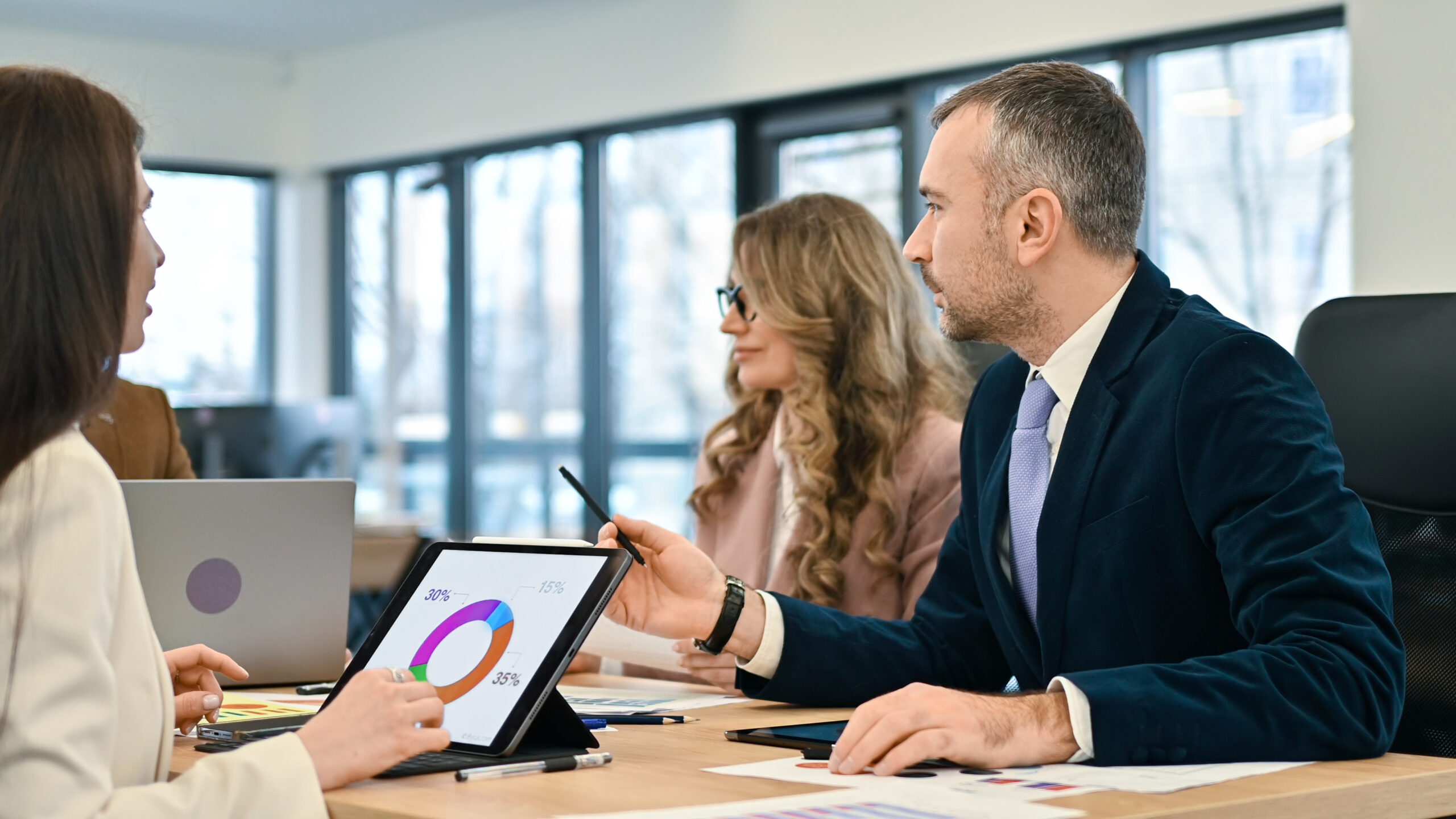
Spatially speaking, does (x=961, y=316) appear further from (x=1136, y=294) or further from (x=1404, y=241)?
(x=1404, y=241)

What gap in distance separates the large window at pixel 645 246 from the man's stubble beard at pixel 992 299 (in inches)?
123

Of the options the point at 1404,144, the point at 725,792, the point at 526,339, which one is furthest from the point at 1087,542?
the point at 526,339

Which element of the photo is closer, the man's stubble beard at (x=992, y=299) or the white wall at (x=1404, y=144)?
the man's stubble beard at (x=992, y=299)

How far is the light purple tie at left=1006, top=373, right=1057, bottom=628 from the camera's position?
68.5 inches

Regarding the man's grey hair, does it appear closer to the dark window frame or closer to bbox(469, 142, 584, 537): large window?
bbox(469, 142, 584, 537): large window

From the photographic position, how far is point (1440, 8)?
4043 mm

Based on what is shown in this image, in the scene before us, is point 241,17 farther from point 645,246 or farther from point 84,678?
point 84,678

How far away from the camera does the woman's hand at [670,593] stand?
1.72 metres

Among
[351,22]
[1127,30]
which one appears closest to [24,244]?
[1127,30]

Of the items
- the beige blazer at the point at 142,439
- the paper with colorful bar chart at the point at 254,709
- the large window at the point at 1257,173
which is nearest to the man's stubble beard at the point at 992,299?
the paper with colorful bar chart at the point at 254,709

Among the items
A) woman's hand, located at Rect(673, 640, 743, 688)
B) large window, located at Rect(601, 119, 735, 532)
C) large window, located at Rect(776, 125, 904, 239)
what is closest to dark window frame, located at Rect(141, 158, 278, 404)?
large window, located at Rect(601, 119, 735, 532)

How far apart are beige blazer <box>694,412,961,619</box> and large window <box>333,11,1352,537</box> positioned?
2.54 m

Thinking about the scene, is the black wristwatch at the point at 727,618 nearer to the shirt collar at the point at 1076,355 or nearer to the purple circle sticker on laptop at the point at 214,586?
the shirt collar at the point at 1076,355

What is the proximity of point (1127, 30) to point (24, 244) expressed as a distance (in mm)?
4287
